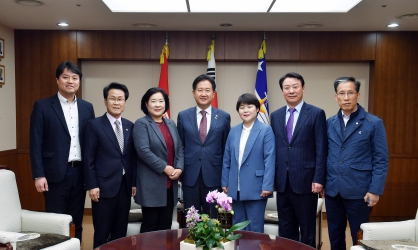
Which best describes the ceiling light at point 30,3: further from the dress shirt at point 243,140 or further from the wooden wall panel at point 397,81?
the wooden wall panel at point 397,81

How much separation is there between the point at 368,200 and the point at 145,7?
10.2 ft

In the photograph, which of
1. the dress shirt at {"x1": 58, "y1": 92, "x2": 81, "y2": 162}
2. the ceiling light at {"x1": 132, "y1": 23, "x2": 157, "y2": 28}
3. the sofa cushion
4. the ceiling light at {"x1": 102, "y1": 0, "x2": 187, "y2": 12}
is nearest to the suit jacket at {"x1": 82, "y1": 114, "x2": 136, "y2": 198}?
the dress shirt at {"x1": 58, "y1": 92, "x2": 81, "y2": 162}

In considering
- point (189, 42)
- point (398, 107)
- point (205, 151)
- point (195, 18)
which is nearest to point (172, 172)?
point (205, 151)

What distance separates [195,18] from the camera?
4977mm

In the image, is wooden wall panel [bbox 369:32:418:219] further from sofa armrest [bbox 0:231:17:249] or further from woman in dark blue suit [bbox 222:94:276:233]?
sofa armrest [bbox 0:231:17:249]

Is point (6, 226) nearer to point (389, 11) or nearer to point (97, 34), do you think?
point (97, 34)

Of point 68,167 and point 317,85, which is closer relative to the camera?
point 68,167

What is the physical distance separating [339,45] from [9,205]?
4661 mm

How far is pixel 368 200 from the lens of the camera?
3172mm

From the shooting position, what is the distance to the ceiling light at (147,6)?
4.38 meters

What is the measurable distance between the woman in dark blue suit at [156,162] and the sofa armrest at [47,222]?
1.98 feet

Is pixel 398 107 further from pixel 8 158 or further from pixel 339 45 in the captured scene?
pixel 8 158

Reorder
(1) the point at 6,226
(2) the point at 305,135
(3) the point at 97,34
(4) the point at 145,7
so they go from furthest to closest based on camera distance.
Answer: (3) the point at 97,34
(4) the point at 145,7
(2) the point at 305,135
(1) the point at 6,226

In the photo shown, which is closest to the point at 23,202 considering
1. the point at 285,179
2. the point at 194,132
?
the point at 194,132
